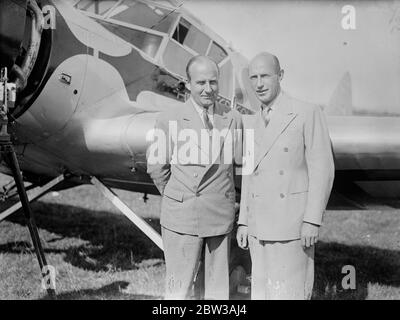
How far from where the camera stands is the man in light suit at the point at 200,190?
2596 millimetres

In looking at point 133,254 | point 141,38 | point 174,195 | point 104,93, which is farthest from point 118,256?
point 174,195

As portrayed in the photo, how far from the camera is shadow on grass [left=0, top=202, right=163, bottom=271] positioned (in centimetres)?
529

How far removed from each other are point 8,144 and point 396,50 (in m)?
3.24

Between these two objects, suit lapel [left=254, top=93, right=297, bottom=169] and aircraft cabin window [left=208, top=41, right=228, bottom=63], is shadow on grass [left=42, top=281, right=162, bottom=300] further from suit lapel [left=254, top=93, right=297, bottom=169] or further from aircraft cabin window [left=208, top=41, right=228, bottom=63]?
aircraft cabin window [left=208, top=41, right=228, bottom=63]

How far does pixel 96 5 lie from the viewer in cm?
485

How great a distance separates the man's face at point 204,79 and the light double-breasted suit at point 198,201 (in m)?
0.12

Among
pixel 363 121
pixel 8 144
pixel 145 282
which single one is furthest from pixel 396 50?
pixel 8 144

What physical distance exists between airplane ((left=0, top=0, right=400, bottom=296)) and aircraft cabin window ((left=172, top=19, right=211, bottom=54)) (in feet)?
0.05

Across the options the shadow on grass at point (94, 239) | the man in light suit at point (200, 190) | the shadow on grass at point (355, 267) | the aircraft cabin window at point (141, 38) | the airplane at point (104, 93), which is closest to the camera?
the man in light suit at point (200, 190)

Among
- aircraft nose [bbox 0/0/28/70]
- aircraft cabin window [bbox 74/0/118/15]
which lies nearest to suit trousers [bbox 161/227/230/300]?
aircraft nose [bbox 0/0/28/70]

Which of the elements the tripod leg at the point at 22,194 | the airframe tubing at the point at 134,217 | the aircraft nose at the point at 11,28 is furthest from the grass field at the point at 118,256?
the aircraft nose at the point at 11,28

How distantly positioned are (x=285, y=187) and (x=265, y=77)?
543 mm

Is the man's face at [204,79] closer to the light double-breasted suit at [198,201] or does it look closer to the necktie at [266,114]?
the light double-breasted suit at [198,201]

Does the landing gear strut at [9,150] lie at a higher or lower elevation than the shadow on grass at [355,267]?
higher
